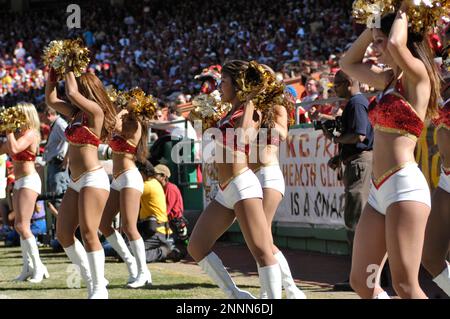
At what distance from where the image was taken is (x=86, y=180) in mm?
6324

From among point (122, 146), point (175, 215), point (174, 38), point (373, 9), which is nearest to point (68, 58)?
point (122, 146)

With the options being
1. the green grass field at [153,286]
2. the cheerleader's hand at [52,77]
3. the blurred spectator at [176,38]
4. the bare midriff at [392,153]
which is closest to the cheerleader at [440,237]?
the bare midriff at [392,153]

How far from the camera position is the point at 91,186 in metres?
6.29

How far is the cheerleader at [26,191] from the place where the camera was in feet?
27.1

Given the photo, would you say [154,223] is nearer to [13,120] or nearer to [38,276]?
[38,276]

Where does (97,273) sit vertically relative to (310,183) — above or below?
A: below

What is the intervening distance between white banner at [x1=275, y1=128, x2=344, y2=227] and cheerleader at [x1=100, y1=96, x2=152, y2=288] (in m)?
2.25

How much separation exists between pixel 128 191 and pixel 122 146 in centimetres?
42

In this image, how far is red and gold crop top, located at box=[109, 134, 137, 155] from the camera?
792cm

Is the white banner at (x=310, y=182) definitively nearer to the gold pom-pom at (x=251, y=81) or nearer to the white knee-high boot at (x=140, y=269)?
the white knee-high boot at (x=140, y=269)

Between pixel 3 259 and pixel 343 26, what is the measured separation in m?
12.4

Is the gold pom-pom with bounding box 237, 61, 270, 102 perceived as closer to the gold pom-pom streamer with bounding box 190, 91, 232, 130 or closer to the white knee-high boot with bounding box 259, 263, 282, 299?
the gold pom-pom streamer with bounding box 190, 91, 232, 130
